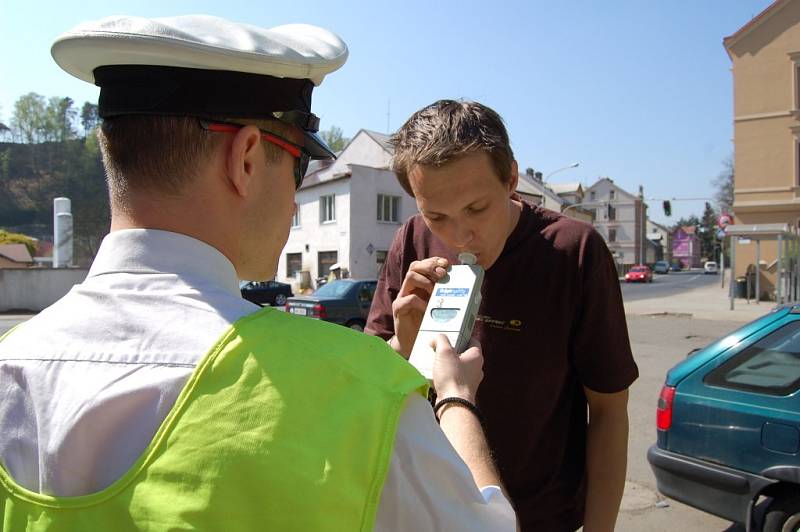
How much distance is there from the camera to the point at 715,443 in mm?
3840

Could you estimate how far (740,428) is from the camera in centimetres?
372

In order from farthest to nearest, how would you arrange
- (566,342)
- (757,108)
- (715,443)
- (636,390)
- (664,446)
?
(757,108), (636,390), (664,446), (715,443), (566,342)

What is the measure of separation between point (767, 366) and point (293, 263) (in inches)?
1306

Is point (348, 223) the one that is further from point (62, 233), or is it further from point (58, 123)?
point (58, 123)

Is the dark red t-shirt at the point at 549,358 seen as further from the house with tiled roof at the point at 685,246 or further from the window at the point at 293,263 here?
the house with tiled roof at the point at 685,246

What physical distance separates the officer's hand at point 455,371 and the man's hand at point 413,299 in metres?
0.37

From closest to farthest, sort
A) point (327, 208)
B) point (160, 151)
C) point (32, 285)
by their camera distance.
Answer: point (160, 151) → point (32, 285) → point (327, 208)

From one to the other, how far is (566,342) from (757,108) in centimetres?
3270

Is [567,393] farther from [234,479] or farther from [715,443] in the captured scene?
[715,443]

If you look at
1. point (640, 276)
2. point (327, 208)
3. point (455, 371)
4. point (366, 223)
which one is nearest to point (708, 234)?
point (640, 276)

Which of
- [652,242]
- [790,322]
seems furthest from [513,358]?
[652,242]

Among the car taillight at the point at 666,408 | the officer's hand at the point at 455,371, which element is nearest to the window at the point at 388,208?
the car taillight at the point at 666,408

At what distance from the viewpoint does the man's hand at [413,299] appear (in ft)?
5.70

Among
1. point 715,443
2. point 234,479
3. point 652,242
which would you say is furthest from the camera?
point 652,242
